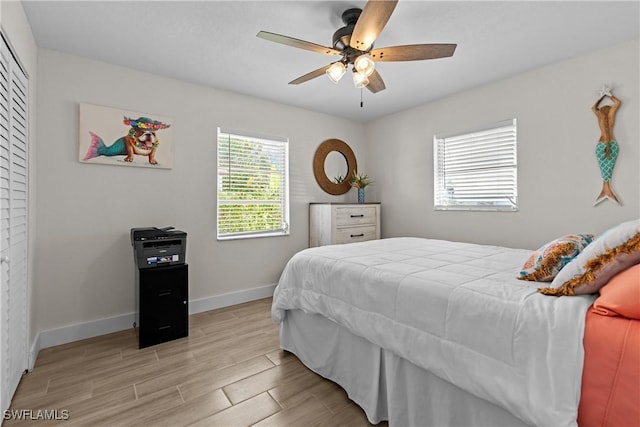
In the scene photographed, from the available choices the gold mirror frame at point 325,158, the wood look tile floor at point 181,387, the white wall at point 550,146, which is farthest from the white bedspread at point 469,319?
the gold mirror frame at point 325,158

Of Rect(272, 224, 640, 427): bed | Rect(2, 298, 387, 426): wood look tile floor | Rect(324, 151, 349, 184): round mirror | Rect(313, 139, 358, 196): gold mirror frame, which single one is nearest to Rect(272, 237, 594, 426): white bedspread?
Rect(272, 224, 640, 427): bed

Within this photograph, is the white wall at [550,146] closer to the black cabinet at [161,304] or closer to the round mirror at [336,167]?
the round mirror at [336,167]

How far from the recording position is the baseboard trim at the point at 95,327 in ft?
7.84

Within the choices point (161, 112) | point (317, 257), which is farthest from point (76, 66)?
point (317, 257)

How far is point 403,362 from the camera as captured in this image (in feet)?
4.86

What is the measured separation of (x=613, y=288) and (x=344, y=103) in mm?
3298

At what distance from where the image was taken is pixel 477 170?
11.1 feet

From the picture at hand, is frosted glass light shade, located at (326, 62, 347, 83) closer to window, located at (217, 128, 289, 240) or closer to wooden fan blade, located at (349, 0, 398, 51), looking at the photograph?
wooden fan blade, located at (349, 0, 398, 51)

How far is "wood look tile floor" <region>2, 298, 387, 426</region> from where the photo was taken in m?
1.61

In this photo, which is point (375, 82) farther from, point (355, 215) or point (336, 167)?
point (336, 167)

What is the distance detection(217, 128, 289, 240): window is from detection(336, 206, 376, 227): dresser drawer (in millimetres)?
686

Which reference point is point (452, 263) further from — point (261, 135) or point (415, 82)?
point (261, 135)

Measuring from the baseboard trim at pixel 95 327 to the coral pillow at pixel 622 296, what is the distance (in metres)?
3.14

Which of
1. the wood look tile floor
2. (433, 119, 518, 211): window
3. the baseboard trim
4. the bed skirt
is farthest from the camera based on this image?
(433, 119, 518, 211): window
